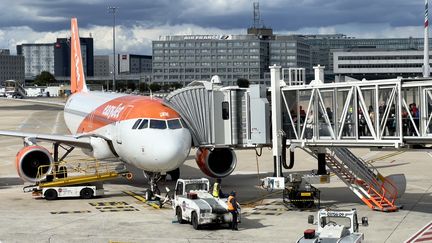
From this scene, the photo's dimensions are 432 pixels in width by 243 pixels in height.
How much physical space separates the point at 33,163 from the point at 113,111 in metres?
5.08

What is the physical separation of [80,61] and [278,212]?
30.9m

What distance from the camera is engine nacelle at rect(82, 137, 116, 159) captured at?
34906mm

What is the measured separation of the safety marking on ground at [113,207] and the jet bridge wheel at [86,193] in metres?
1.76

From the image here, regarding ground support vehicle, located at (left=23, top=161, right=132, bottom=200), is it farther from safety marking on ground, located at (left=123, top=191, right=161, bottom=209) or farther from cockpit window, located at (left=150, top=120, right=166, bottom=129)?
cockpit window, located at (left=150, top=120, right=166, bottom=129)

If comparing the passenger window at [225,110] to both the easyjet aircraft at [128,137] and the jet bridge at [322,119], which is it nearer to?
the jet bridge at [322,119]

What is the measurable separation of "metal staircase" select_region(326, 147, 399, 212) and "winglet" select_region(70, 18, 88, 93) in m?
27.4

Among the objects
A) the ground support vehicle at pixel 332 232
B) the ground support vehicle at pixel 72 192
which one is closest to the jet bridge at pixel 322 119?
the ground support vehicle at pixel 332 232

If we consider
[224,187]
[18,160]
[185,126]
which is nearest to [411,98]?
[185,126]

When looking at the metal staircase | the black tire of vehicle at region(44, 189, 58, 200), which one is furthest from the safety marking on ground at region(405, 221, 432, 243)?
the black tire of vehicle at region(44, 189, 58, 200)

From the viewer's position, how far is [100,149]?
35500 mm

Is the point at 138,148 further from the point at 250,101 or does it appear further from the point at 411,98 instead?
the point at 411,98

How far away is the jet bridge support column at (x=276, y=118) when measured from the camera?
28.7 m

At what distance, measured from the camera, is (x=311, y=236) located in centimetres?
1908

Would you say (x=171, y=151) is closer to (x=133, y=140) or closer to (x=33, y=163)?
(x=133, y=140)
